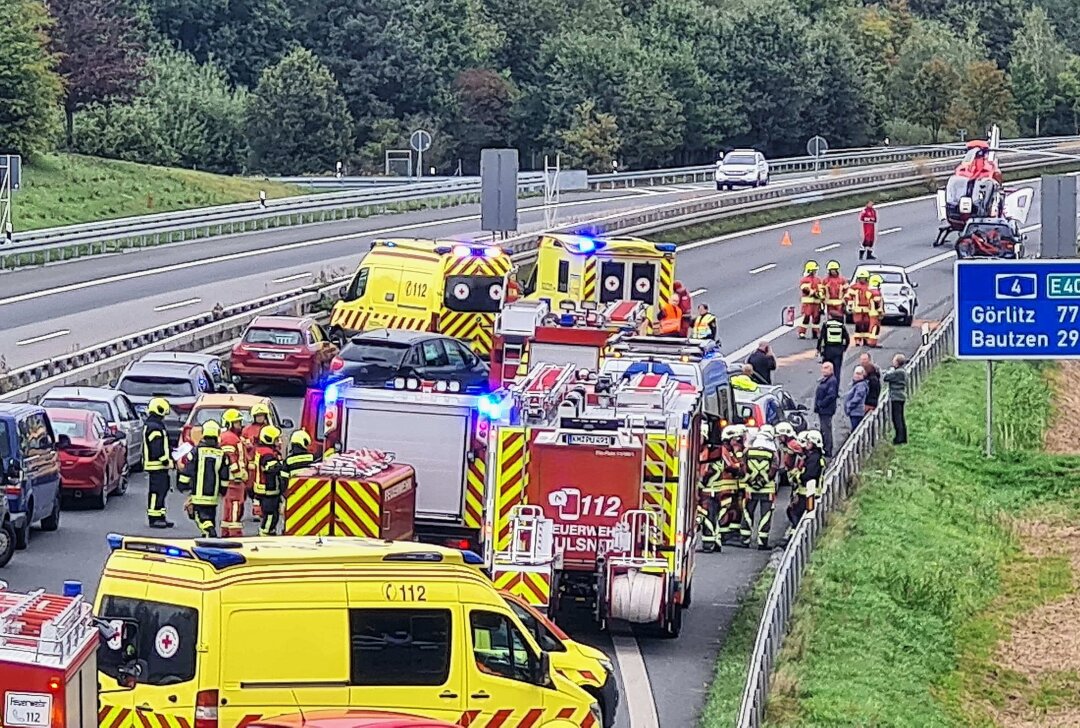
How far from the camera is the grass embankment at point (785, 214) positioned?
53.7 m

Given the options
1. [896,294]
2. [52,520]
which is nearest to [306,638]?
[52,520]

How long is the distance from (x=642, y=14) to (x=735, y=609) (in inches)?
3334

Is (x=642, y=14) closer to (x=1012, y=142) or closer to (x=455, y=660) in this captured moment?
(x=1012, y=142)

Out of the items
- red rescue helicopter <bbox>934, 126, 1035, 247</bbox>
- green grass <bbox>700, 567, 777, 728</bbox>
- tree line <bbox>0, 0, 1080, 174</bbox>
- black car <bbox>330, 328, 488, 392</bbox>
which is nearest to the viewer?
green grass <bbox>700, 567, 777, 728</bbox>

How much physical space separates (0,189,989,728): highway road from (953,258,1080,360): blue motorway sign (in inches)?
114

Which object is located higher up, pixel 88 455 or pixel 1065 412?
pixel 88 455

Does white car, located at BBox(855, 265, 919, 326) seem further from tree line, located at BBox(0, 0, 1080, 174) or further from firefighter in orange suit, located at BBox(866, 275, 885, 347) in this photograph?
tree line, located at BBox(0, 0, 1080, 174)

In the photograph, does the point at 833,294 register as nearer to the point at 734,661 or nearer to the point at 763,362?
the point at 763,362

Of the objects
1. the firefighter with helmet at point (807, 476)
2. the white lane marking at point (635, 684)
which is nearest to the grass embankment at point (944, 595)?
the firefighter with helmet at point (807, 476)

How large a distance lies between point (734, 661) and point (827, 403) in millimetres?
10553

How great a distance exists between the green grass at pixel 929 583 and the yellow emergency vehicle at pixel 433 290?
6.97 meters

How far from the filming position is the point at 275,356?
3269 centimetres

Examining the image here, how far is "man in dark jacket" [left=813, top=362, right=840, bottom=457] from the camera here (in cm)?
2809

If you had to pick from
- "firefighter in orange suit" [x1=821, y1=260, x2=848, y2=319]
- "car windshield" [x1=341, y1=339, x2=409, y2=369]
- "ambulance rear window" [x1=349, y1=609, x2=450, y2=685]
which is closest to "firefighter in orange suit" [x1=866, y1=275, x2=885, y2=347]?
"firefighter in orange suit" [x1=821, y1=260, x2=848, y2=319]
